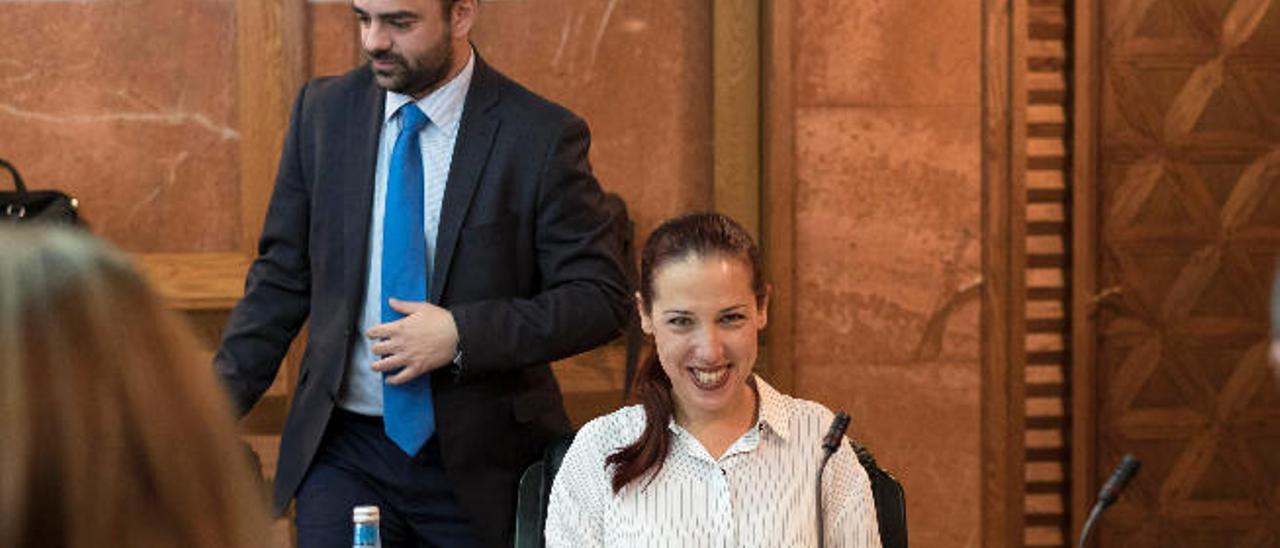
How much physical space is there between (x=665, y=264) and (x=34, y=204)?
1926mm

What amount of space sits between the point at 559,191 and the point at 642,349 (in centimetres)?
145

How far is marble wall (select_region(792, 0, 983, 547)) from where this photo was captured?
499 cm

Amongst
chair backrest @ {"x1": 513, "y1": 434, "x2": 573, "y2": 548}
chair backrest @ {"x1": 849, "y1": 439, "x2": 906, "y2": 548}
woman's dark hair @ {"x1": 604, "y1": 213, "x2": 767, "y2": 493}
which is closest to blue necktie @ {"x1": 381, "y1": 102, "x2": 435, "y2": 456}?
chair backrest @ {"x1": 513, "y1": 434, "x2": 573, "y2": 548}

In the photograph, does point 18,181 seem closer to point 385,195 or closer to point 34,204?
point 34,204

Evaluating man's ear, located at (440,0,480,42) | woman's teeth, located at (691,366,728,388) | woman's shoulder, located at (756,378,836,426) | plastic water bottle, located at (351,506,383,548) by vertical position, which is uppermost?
man's ear, located at (440,0,480,42)

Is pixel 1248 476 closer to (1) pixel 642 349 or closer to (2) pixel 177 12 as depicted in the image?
(1) pixel 642 349

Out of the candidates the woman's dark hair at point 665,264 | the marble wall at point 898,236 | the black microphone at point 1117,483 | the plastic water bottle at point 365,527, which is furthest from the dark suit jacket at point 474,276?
the marble wall at point 898,236

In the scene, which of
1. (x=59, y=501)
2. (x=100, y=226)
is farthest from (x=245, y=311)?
(x=59, y=501)

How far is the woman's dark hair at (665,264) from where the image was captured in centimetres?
323

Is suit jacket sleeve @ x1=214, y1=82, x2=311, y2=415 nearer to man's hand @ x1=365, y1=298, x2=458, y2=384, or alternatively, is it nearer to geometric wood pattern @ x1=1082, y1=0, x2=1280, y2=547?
man's hand @ x1=365, y1=298, x2=458, y2=384

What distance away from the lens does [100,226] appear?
15.7 feet

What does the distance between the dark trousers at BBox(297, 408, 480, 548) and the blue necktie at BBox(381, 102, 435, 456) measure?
0.05 m

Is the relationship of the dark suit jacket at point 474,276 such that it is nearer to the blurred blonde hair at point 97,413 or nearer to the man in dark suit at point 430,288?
the man in dark suit at point 430,288

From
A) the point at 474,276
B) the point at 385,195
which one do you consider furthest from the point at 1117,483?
the point at 385,195
